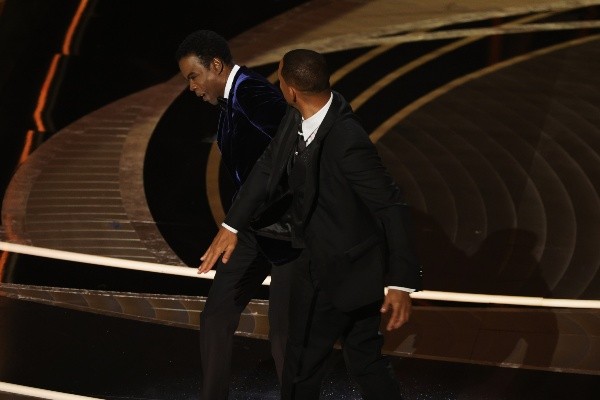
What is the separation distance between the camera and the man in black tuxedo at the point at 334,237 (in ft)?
11.6

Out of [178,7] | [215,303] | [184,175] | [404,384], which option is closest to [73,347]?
[215,303]

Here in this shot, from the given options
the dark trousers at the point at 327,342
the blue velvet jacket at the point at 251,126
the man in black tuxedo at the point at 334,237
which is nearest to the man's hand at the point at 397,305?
the man in black tuxedo at the point at 334,237

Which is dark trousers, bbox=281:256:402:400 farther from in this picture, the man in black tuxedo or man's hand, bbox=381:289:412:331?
man's hand, bbox=381:289:412:331

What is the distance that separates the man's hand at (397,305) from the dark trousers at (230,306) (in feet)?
2.67

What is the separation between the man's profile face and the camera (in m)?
4.25

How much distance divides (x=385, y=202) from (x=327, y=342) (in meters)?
0.61

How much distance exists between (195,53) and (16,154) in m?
4.15

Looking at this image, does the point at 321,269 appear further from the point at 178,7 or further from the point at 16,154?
the point at 178,7

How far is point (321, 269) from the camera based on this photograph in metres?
3.72

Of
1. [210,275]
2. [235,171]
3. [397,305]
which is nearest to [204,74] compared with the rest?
[235,171]

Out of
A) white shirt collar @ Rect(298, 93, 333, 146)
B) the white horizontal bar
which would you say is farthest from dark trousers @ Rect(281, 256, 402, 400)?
the white horizontal bar

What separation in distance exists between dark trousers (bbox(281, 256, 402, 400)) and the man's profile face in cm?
89

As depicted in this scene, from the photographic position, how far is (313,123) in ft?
12.1

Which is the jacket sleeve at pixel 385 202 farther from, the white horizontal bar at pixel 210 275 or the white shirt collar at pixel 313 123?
the white horizontal bar at pixel 210 275
